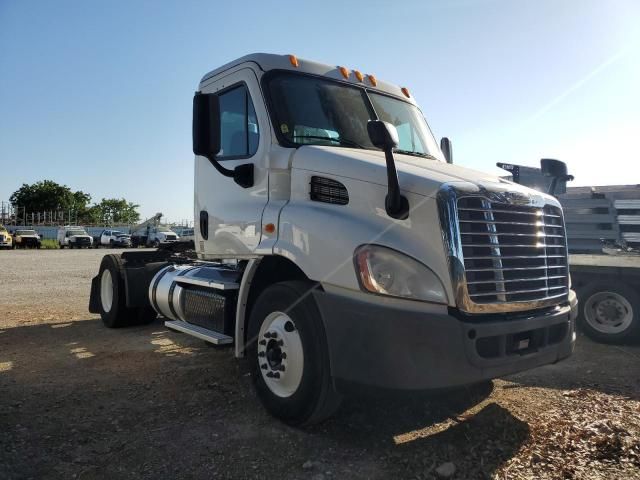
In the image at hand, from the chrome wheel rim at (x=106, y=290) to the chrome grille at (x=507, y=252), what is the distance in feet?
20.5

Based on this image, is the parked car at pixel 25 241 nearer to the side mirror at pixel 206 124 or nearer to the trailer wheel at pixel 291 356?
the side mirror at pixel 206 124

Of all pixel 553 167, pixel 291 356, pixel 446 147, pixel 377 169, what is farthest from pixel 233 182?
pixel 553 167

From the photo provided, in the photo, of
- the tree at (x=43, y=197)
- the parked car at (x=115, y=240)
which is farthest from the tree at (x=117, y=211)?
the parked car at (x=115, y=240)

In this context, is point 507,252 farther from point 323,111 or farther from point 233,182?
point 233,182

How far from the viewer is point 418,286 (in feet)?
10.2

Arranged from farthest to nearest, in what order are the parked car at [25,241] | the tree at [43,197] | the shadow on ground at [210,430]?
the tree at [43,197], the parked car at [25,241], the shadow on ground at [210,430]

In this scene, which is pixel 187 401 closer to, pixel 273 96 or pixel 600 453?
pixel 273 96

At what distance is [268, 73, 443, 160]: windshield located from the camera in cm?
426

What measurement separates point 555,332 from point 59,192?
98.2 meters

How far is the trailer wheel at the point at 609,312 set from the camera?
6402mm

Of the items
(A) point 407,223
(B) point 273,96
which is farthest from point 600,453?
(B) point 273,96

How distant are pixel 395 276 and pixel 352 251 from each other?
1.05 ft

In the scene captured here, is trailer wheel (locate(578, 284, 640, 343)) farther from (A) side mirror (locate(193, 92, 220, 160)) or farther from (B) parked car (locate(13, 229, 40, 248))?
(B) parked car (locate(13, 229, 40, 248))

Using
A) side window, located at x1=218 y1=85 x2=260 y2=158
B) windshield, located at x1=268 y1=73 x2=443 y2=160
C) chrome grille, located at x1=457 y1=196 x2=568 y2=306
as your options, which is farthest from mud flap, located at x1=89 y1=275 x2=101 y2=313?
chrome grille, located at x1=457 y1=196 x2=568 y2=306
